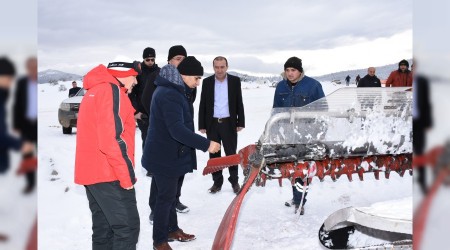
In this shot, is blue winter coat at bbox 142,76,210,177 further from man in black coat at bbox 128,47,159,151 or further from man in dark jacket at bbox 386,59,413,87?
man in dark jacket at bbox 386,59,413,87

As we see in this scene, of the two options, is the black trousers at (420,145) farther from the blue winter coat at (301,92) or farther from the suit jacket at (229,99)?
the suit jacket at (229,99)

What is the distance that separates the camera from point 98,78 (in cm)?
306

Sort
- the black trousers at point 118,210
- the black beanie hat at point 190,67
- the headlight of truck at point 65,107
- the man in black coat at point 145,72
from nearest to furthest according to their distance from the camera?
the black trousers at point 118,210, the black beanie hat at point 190,67, the man in black coat at point 145,72, the headlight of truck at point 65,107

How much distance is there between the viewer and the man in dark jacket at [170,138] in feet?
12.6

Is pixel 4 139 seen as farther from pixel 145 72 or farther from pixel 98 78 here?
pixel 145 72

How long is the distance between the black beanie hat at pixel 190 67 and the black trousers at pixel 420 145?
3156mm

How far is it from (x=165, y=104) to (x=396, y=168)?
6.16 feet

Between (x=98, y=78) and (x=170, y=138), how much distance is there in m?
1.08

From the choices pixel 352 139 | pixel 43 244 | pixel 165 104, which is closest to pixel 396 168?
pixel 352 139

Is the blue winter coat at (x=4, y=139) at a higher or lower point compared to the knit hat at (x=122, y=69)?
lower

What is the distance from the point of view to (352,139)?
123 inches

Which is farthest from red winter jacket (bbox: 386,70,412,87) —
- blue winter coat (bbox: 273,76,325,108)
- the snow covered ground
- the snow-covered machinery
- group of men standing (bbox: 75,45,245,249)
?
the snow-covered machinery

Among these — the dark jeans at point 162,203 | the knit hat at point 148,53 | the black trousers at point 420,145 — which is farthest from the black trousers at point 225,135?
the black trousers at point 420,145

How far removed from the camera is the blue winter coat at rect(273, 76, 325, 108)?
5.32 metres
